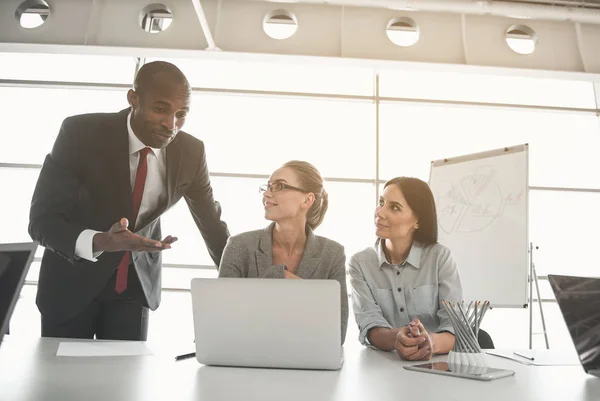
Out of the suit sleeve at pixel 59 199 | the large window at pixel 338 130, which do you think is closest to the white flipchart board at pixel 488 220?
the large window at pixel 338 130

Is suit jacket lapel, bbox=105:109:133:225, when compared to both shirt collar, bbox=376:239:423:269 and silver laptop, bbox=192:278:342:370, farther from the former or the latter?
shirt collar, bbox=376:239:423:269

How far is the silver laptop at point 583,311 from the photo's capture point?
1143 millimetres

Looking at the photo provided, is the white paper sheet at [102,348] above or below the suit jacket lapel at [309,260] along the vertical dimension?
below

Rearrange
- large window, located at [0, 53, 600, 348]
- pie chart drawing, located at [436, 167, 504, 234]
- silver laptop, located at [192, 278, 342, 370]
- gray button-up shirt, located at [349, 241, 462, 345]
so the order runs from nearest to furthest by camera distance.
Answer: silver laptop, located at [192, 278, 342, 370] < gray button-up shirt, located at [349, 241, 462, 345] < pie chart drawing, located at [436, 167, 504, 234] < large window, located at [0, 53, 600, 348]

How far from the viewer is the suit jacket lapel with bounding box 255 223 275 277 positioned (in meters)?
1.91

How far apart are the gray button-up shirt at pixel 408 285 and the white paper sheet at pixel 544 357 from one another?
1.27 feet

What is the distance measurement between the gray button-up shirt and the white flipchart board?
4.98 feet

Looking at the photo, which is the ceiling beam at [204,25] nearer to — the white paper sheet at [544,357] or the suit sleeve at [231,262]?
the suit sleeve at [231,262]

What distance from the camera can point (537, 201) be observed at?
5098 millimetres

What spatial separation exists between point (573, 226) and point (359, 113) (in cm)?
262

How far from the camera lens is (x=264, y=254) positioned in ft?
6.33

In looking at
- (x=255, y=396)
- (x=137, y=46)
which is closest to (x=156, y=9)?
(x=137, y=46)

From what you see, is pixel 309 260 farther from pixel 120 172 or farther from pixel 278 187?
pixel 120 172

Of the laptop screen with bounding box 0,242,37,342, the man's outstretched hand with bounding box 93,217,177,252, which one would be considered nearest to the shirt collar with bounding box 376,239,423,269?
the man's outstretched hand with bounding box 93,217,177,252
